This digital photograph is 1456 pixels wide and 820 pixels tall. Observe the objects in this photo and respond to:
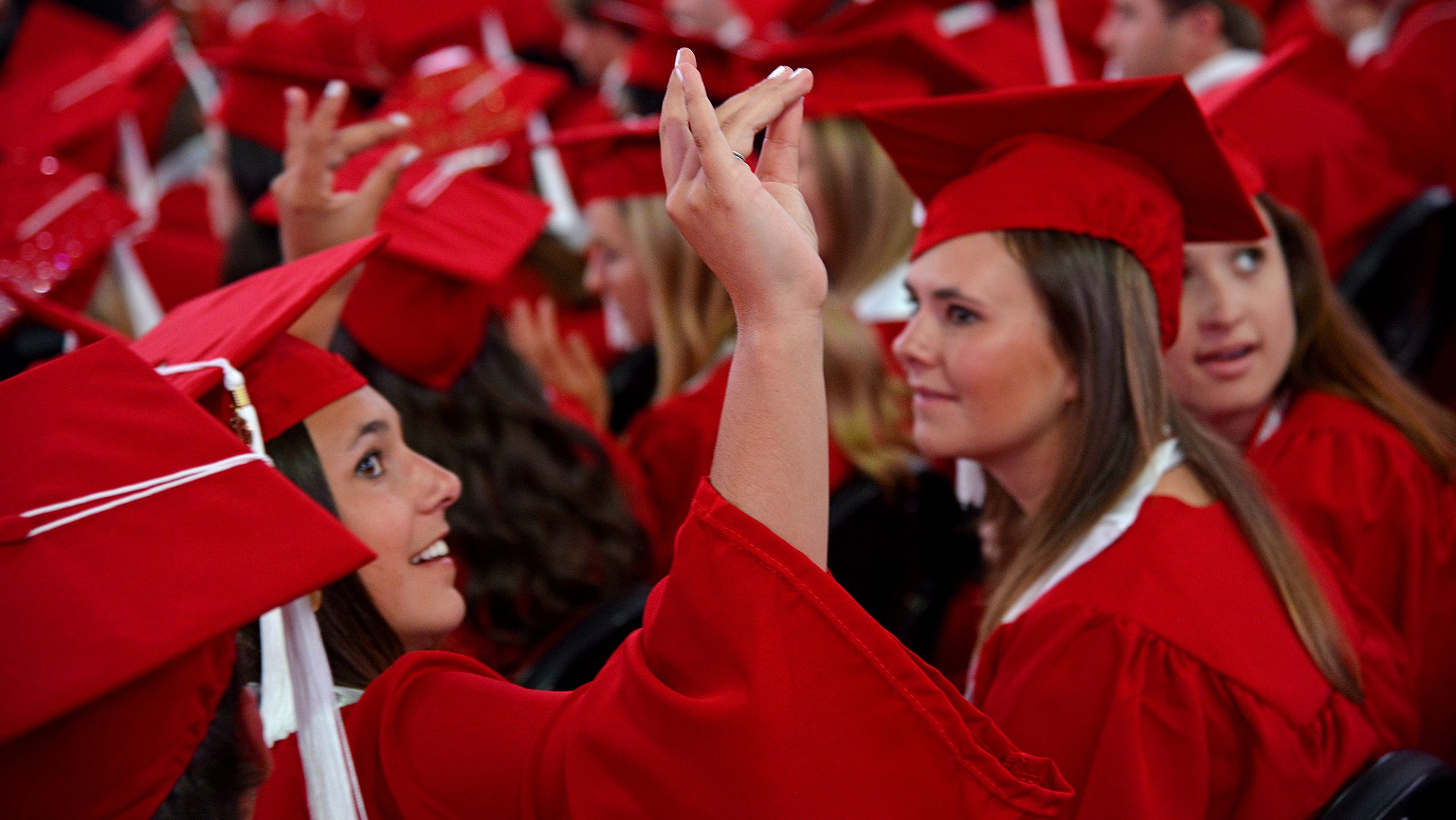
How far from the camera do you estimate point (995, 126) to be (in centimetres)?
179

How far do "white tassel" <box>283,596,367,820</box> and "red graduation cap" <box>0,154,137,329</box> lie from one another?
7.09 feet

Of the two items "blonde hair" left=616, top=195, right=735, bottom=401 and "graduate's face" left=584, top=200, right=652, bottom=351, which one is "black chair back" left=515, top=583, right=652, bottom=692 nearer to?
"blonde hair" left=616, top=195, right=735, bottom=401

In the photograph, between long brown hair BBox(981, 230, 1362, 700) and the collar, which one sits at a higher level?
the collar

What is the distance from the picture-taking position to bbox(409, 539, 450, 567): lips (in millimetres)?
1642

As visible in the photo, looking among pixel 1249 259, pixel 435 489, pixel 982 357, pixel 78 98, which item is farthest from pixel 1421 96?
pixel 78 98

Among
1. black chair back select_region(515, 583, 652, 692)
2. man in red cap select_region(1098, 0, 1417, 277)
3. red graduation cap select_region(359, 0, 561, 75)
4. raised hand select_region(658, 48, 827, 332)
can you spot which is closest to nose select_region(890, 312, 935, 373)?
black chair back select_region(515, 583, 652, 692)

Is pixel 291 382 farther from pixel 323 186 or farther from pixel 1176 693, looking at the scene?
pixel 1176 693

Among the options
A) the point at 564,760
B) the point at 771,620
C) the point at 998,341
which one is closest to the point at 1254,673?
the point at 998,341

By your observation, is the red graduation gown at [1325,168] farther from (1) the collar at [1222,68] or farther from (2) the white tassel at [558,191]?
(2) the white tassel at [558,191]

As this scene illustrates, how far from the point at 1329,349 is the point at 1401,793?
131cm

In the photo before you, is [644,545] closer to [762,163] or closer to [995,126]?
[995,126]

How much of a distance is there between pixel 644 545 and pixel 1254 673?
4.85 feet

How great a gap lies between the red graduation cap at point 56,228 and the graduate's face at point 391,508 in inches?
71.1

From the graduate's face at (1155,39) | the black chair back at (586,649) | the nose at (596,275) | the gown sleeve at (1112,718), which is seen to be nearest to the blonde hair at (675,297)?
the nose at (596,275)
